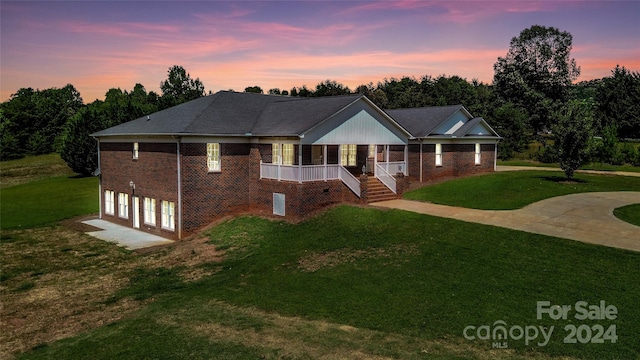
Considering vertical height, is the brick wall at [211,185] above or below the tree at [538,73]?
below

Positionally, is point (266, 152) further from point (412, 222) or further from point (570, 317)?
point (570, 317)

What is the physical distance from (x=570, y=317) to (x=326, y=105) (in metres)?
19.6

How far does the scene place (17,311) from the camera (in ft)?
51.3

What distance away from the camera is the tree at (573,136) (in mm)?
30484

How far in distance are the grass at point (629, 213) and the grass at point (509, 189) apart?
4.27m

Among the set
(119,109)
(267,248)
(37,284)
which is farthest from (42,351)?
(119,109)

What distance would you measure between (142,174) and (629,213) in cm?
2845

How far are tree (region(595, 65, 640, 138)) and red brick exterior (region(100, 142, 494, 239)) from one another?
60.0m

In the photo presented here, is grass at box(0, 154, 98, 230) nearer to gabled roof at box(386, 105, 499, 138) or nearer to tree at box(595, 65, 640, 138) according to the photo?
gabled roof at box(386, 105, 499, 138)

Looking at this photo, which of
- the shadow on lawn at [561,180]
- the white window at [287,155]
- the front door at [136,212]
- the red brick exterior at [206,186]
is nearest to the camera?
the red brick exterior at [206,186]

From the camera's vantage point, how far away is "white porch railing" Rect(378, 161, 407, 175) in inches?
1189

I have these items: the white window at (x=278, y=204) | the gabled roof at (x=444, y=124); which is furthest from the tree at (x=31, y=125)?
the white window at (x=278, y=204)

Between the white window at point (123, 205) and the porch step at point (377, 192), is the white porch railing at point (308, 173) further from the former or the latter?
the white window at point (123, 205)

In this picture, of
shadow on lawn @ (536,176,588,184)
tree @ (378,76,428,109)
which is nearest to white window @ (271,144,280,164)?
shadow on lawn @ (536,176,588,184)
